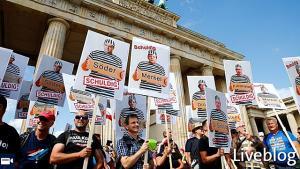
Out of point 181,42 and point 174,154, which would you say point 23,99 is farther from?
point 181,42

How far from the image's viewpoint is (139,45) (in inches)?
218

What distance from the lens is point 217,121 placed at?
5.89 m

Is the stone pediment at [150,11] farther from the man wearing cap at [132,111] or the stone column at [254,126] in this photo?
the stone column at [254,126]

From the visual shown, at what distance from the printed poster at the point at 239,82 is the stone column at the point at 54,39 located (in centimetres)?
1196

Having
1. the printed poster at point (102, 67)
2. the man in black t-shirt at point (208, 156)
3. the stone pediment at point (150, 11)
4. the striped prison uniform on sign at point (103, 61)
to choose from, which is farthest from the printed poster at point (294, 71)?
the stone pediment at point (150, 11)

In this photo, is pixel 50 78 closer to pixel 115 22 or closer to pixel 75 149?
pixel 75 149

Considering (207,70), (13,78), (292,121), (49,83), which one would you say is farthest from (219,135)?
(292,121)

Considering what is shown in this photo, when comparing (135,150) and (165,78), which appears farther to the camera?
(165,78)

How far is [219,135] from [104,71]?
119 inches

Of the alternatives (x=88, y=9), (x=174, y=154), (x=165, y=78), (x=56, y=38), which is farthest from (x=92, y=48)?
(x=88, y=9)

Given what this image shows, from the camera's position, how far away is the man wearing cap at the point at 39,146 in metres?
4.39

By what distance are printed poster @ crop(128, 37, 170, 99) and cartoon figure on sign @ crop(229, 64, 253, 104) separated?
3822mm

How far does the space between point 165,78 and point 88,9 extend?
16.7 metres

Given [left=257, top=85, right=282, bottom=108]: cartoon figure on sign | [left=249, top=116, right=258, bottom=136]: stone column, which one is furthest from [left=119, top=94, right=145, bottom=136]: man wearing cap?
[left=249, top=116, right=258, bottom=136]: stone column
